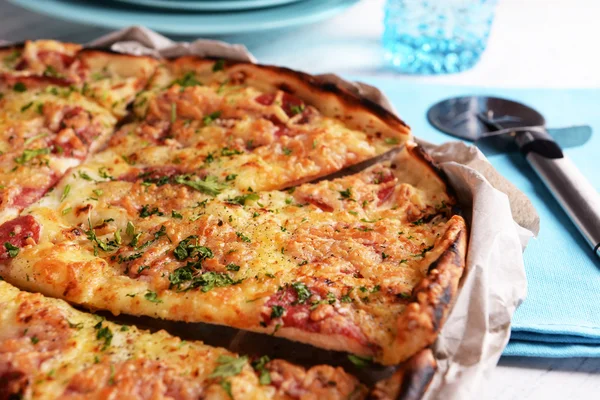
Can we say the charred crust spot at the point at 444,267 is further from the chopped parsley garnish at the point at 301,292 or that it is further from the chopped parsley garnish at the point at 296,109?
the chopped parsley garnish at the point at 296,109

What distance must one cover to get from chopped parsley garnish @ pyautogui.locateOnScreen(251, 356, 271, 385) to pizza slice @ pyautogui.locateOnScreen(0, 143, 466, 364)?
14 cm

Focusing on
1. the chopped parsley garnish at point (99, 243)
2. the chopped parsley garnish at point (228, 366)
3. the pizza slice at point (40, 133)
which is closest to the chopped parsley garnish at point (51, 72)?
the pizza slice at point (40, 133)

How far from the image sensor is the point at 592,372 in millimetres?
2787

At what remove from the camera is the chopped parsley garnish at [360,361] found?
2.39 m

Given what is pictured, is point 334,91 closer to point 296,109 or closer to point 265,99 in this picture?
point 296,109

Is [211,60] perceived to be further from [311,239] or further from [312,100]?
[311,239]

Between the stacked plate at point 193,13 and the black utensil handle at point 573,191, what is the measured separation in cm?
191

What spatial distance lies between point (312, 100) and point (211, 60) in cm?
74

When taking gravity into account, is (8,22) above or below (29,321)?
below

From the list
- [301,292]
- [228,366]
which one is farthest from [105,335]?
[301,292]

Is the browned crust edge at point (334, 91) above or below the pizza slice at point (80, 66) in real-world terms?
above

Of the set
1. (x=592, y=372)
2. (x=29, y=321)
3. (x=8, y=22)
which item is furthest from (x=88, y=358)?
(x=8, y=22)

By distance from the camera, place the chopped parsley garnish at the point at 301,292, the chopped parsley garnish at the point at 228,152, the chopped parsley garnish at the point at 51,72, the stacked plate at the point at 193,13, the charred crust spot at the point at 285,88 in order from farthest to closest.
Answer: the stacked plate at the point at 193,13 → the chopped parsley garnish at the point at 51,72 → the charred crust spot at the point at 285,88 → the chopped parsley garnish at the point at 228,152 → the chopped parsley garnish at the point at 301,292

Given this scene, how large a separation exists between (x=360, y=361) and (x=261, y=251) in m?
0.66
